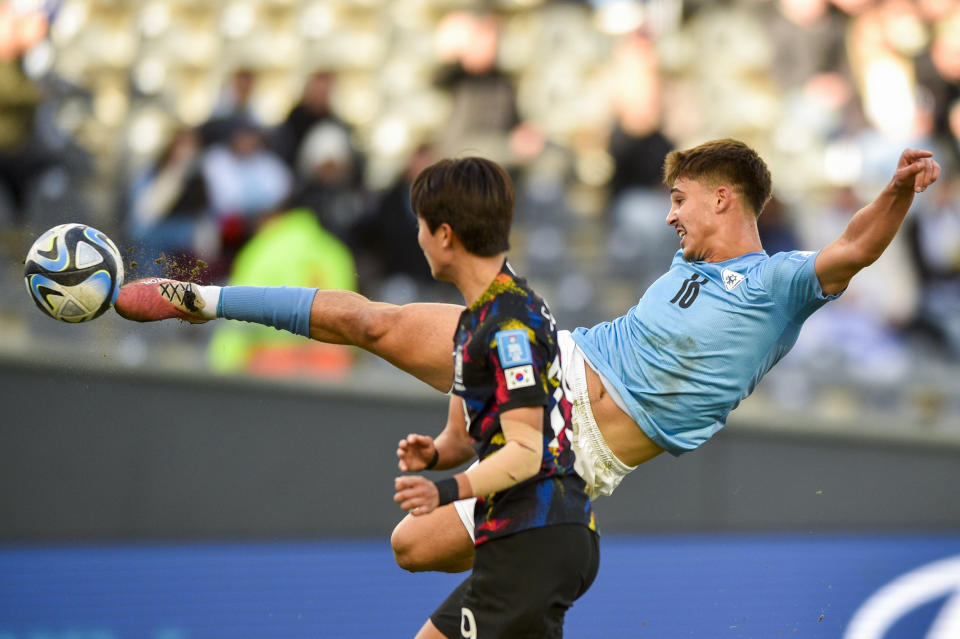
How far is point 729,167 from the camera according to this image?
172 inches

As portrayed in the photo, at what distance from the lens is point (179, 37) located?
9594mm

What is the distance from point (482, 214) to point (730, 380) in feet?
4.21

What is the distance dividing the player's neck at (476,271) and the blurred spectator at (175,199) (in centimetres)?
372

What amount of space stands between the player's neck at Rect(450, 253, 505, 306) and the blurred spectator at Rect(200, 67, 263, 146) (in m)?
4.64

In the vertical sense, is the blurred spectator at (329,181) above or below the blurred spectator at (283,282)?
above

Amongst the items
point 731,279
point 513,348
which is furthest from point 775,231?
point 513,348

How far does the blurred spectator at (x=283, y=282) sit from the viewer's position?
7.23 meters

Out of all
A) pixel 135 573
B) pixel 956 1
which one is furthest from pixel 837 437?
pixel 956 1

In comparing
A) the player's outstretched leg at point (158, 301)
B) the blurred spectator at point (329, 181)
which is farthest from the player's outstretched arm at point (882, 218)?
the blurred spectator at point (329, 181)

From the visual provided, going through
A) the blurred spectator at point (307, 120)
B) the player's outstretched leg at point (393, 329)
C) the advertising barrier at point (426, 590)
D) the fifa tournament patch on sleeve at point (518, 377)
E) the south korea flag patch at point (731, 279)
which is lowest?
the advertising barrier at point (426, 590)

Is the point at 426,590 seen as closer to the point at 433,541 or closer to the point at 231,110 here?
the point at 433,541

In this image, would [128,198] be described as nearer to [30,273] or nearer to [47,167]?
[47,167]

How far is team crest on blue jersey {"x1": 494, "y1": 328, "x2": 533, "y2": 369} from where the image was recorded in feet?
10.7

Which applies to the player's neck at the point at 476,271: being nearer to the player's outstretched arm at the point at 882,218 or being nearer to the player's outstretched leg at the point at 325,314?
the player's outstretched leg at the point at 325,314
